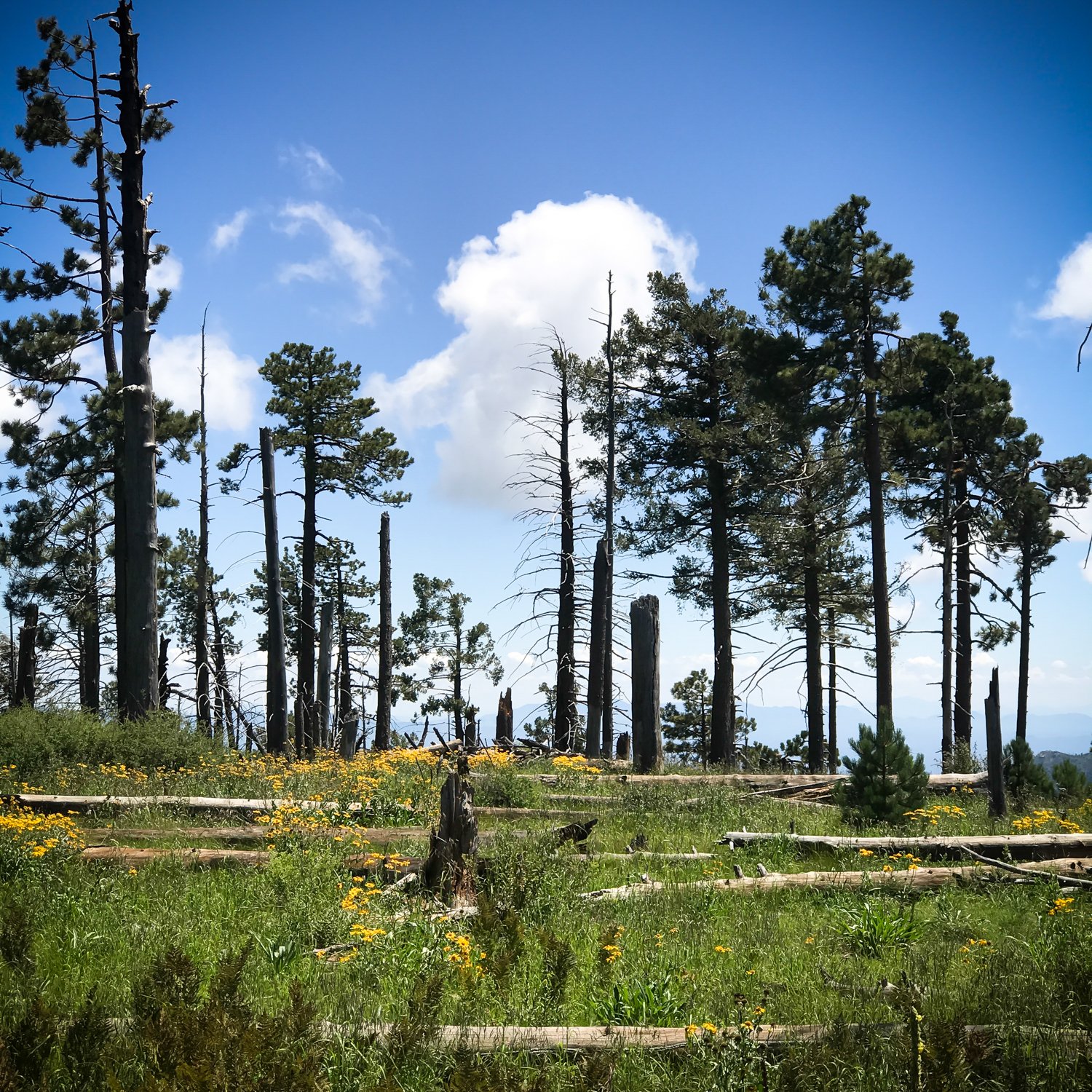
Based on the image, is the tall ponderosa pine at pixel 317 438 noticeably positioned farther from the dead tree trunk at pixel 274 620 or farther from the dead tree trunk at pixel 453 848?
the dead tree trunk at pixel 453 848

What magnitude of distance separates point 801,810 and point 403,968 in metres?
8.46

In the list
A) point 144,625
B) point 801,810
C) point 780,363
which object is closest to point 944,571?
point 780,363

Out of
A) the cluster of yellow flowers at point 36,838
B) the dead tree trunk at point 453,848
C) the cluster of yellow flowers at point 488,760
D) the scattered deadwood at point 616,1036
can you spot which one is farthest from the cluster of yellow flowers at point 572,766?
the scattered deadwood at point 616,1036

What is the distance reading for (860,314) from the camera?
1795 cm

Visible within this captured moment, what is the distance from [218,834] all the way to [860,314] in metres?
16.2

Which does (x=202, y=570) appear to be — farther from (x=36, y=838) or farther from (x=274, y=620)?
(x=36, y=838)

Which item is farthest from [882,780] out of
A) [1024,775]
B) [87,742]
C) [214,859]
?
[87,742]

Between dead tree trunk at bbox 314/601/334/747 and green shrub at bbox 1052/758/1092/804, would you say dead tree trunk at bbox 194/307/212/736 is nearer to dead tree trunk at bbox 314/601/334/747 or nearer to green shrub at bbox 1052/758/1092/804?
dead tree trunk at bbox 314/601/334/747

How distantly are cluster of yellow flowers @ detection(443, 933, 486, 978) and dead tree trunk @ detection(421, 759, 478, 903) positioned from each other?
1459 millimetres

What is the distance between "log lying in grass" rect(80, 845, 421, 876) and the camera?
7.44m

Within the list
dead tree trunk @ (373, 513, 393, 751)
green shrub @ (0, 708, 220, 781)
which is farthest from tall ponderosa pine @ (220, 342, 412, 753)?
green shrub @ (0, 708, 220, 781)

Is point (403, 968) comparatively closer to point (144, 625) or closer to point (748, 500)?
point (144, 625)

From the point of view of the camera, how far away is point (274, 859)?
6742 millimetres

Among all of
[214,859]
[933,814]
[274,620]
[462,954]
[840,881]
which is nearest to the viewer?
[462,954]
